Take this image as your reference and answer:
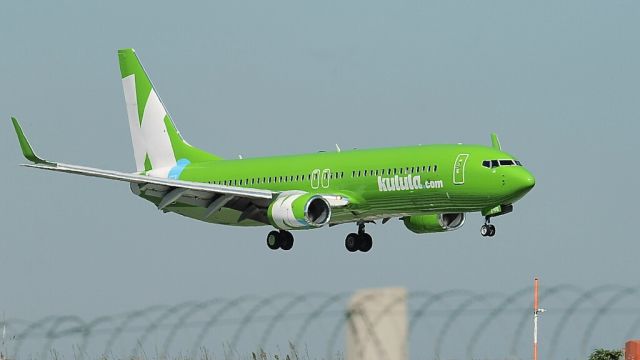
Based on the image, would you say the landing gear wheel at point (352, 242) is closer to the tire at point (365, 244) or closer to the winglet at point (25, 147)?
the tire at point (365, 244)

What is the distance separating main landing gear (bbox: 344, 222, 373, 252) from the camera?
64.7 m

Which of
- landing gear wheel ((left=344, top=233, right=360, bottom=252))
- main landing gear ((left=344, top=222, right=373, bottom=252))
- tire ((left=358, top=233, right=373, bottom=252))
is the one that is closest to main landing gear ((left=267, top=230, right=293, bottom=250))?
landing gear wheel ((left=344, top=233, right=360, bottom=252))

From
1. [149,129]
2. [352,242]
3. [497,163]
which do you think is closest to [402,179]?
[497,163]

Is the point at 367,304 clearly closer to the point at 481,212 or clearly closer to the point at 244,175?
the point at 481,212

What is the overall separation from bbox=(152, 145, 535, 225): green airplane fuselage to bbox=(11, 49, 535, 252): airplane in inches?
1.7

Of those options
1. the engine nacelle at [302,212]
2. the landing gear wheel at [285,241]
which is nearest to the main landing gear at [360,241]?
the landing gear wheel at [285,241]

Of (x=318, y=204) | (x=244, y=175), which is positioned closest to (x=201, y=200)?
(x=244, y=175)

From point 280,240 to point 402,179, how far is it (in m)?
9.04

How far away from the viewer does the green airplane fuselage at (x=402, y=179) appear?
5525cm

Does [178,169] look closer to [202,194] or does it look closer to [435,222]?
[202,194]

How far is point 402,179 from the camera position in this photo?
5744cm

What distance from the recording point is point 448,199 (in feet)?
184

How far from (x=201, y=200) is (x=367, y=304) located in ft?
180

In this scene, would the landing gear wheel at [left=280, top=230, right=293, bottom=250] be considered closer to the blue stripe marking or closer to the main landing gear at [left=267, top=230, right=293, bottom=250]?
the main landing gear at [left=267, top=230, right=293, bottom=250]
